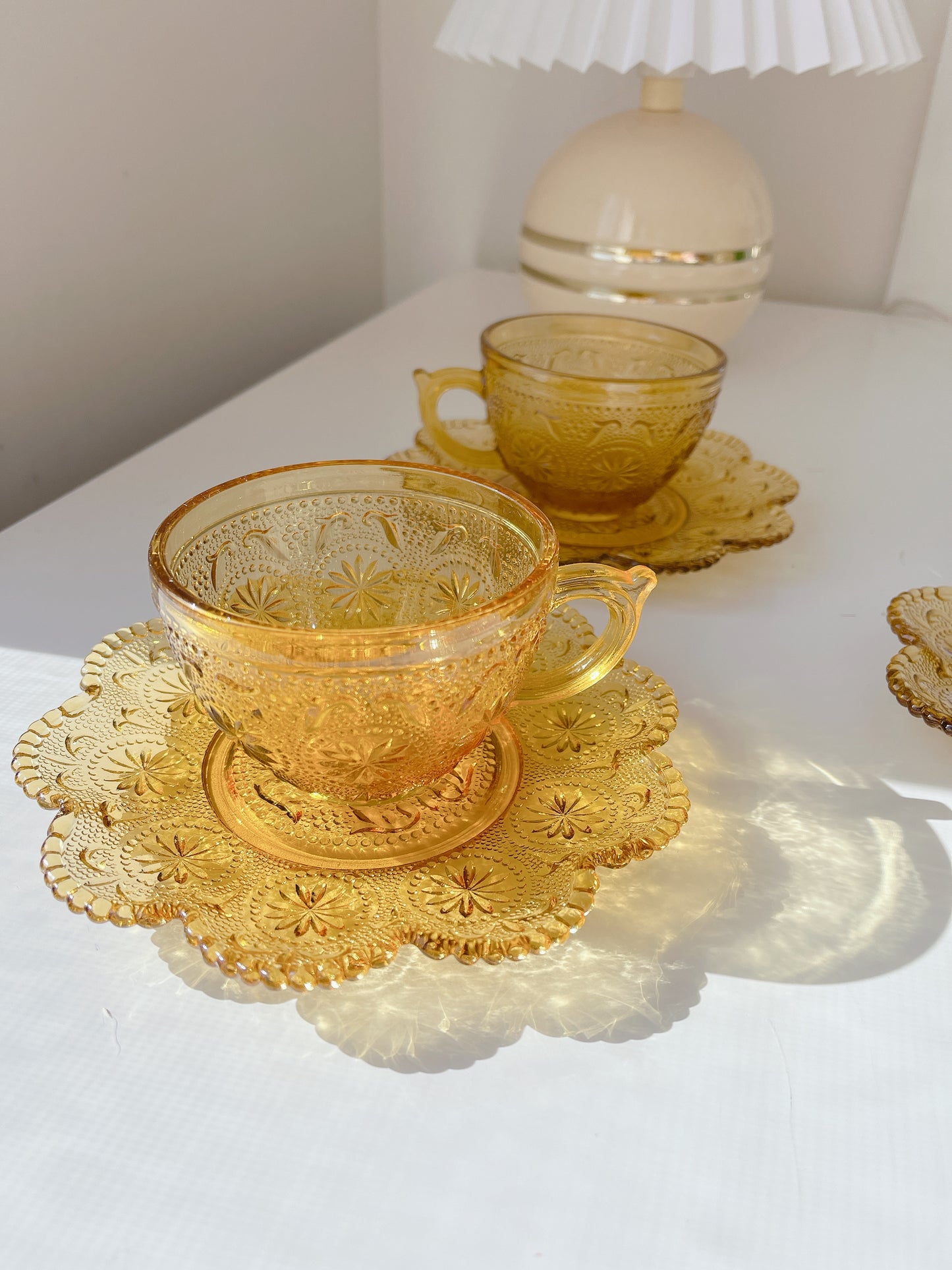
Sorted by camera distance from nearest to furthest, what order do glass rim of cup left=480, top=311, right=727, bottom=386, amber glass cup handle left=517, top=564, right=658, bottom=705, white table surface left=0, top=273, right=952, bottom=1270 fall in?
white table surface left=0, top=273, right=952, bottom=1270, amber glass cup handle left=517, top=564, right=658, bottom=705, glass rim of cup left=480, top=311, right=727, bottom=386

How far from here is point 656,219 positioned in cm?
82

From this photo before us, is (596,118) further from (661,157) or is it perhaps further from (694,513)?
(694,513)

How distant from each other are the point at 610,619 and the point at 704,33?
531mm

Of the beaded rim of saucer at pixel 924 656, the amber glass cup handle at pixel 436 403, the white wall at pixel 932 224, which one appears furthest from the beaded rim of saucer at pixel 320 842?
the white wall at pixel 932 224

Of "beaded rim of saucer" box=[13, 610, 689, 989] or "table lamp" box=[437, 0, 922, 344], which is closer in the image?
"beaded rim of saucer" box=[13, 610, 689, 989]

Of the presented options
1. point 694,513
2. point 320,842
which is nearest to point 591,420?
point 694,513

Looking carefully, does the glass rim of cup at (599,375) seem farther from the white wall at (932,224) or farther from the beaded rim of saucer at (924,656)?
the white wall at (932,224)

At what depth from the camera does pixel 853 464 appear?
0.76 metres

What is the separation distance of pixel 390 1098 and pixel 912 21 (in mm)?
1147

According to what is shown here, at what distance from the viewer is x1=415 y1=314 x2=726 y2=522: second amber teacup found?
0.58 meters

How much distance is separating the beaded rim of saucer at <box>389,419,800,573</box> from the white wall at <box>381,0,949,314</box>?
22.7 inches

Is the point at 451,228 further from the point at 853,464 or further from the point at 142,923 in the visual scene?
the point at 142,923

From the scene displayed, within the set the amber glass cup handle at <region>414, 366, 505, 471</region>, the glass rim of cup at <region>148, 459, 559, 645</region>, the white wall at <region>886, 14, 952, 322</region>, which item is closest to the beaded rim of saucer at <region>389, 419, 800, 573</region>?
the amber glass cup handle at <region>414, 366, 505, 471</region>

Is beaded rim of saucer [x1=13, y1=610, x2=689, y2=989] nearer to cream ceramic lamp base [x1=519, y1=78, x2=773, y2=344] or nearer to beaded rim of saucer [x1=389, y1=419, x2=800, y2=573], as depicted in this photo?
beaded rim of saucer [x1=389, y1=419, x2=800, y2=573]
